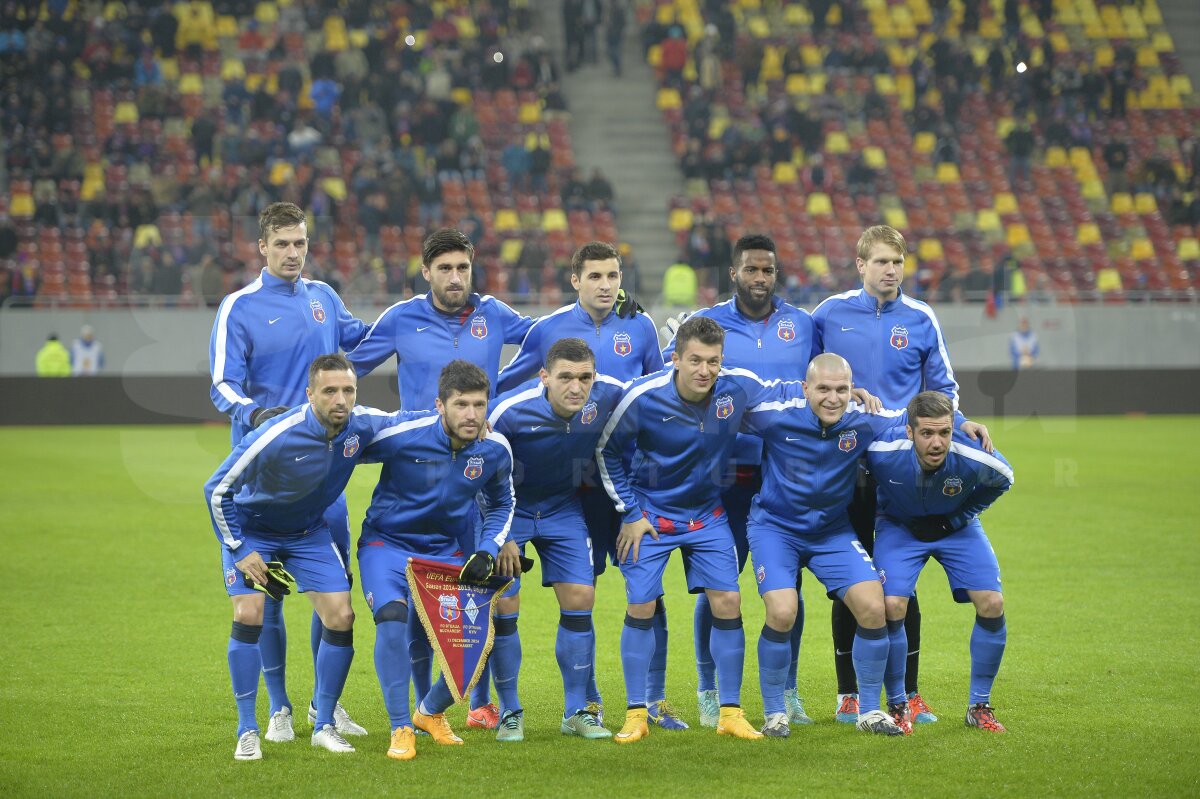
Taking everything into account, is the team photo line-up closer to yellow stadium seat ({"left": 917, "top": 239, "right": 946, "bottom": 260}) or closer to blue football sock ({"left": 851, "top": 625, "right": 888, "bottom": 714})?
blue football sock ({"left": 851, "top": 625, "right": 888, "bottom": 714})

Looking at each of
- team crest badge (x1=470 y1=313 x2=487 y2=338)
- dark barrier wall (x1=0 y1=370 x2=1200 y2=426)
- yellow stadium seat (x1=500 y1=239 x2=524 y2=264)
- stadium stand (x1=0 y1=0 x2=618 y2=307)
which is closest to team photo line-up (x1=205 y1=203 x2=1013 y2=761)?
team crest badge (x1=470 y1=313 x2=487 y2=338)

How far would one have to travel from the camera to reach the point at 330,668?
19.8 ft

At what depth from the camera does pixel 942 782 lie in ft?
18.1

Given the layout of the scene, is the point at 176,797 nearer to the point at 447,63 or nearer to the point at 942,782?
the point at 942,782

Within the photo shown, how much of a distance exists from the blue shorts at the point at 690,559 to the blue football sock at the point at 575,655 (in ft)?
0.86

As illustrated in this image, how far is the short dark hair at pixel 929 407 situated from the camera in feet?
20.5

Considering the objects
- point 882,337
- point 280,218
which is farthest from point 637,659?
point 280,218

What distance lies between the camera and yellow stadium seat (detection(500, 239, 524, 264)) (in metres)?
26.0

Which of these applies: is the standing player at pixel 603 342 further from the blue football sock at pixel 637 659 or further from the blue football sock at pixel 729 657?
the blue football sock at pixel 729 657

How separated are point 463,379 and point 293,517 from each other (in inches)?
39.2

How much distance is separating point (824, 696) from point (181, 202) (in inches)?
801

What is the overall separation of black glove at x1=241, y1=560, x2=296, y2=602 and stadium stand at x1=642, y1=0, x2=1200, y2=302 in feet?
64.7

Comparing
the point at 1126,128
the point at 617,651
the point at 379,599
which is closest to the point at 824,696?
the point at 617,651

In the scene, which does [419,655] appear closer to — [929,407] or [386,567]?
[386,567]
